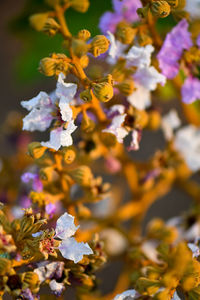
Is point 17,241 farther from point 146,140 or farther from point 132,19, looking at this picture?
point 146,140

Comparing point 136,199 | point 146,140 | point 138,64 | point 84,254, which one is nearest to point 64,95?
point 138,64

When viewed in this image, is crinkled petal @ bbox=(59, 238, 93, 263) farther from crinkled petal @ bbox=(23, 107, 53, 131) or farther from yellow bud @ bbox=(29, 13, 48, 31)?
yellow bud @ bbox=(29, 13, 48, 31)

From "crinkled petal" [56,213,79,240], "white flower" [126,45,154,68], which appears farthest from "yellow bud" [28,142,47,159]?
"white flower" [126,45,154,68]

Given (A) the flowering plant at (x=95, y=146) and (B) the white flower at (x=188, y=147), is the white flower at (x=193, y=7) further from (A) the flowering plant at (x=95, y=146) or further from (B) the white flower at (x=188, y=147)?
(B) the white flower at (x=188, y=147)

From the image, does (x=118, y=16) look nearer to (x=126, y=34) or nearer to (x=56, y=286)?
(x=126, y=34)

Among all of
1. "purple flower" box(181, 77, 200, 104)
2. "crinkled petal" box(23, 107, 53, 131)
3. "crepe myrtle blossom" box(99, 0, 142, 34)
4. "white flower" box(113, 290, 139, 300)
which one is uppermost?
"crepe myrtle blossom" box(99, 0, 142, 34)

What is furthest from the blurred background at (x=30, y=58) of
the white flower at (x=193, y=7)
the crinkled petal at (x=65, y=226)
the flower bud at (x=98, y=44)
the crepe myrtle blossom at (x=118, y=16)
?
the crinkled petal at (x=65, y=226)

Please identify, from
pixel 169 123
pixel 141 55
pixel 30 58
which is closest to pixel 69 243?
pixel 141 55
